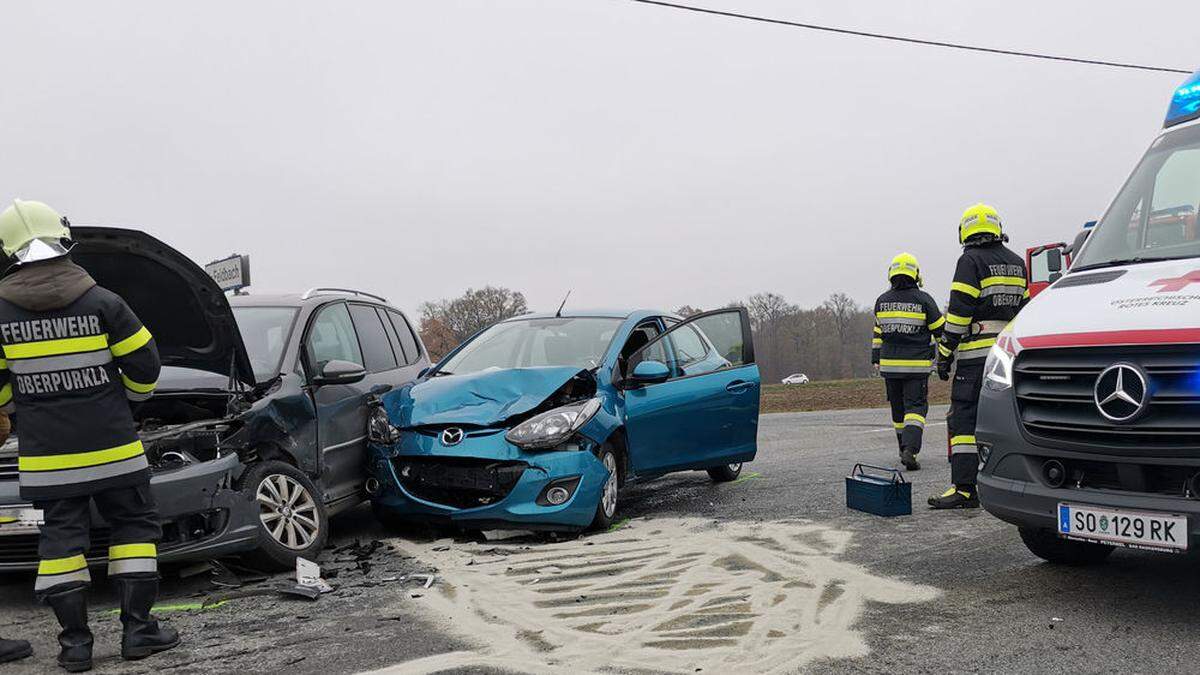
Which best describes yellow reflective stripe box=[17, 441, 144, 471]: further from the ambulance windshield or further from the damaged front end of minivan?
the ambulance windshield

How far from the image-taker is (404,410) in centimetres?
655

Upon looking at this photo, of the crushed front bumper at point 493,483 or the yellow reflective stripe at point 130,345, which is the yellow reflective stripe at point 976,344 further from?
the yellow reflective stripe at point 130,345

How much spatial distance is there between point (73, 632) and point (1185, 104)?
625cm

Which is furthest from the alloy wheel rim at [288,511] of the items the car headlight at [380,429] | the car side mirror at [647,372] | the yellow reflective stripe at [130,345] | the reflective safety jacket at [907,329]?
the reflective safety jacket at [907,329]

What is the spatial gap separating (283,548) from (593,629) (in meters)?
2.17

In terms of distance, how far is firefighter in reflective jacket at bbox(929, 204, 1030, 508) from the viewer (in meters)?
6.56

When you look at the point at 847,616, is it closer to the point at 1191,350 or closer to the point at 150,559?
the point at 1191,350

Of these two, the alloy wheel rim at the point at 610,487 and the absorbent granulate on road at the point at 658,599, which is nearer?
the absorbent granulate on road at the point at 658,599

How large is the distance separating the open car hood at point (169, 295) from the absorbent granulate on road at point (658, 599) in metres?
1.76

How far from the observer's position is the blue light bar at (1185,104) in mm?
5246

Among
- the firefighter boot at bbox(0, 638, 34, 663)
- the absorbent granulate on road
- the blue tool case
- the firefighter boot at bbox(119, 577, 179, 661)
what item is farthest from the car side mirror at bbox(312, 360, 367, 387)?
the blue tool case

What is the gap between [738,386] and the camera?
25.7ft

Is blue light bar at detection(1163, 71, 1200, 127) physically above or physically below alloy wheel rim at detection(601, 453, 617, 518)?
above

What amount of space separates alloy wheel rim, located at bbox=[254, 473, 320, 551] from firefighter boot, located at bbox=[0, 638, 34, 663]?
53.5 inches
